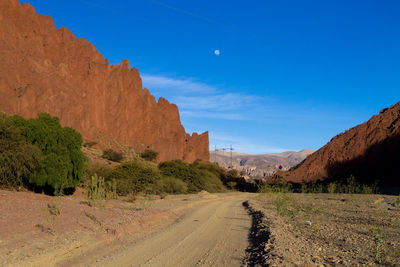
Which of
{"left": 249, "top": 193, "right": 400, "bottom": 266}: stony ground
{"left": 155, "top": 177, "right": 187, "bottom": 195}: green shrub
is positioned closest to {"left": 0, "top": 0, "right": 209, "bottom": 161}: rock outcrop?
{"left": 155, "top": 177, "right": 187, "bottom": 195}: green shrub

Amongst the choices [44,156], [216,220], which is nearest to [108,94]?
[44,156]

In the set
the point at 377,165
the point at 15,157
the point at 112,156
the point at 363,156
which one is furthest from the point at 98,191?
the point at 363,156

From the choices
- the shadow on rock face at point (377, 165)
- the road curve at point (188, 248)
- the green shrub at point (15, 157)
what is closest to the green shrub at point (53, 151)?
the green shrub at point (15, 157)

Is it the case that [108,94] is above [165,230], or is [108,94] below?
above

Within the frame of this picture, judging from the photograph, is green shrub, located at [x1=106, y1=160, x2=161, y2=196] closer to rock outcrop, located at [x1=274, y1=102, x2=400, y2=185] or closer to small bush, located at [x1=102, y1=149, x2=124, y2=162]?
small bush, located at [x1=102, y1=149, x2=124, y2=162]

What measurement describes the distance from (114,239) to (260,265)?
523cm

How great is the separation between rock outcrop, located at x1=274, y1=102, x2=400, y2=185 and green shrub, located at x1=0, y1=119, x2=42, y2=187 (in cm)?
4063

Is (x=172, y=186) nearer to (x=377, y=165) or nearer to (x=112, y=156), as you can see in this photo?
(x=112, y=156)

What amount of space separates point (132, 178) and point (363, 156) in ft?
115

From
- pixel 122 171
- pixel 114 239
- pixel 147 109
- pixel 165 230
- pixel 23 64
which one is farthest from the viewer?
pixel 147 109

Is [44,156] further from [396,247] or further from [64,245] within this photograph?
[396,247]

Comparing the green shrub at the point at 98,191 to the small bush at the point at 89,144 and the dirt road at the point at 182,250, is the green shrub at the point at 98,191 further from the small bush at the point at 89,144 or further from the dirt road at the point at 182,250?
the small bush at the point at 89,144

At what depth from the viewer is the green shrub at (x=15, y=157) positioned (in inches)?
783

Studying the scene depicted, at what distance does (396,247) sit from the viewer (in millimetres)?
8703
